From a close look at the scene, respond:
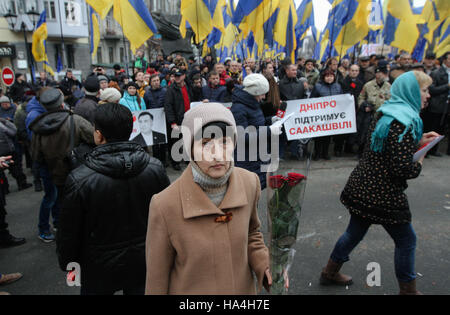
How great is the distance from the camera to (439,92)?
7.61 metres

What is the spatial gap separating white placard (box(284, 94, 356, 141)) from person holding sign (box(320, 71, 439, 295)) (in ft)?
14.2

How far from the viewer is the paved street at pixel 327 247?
342cm

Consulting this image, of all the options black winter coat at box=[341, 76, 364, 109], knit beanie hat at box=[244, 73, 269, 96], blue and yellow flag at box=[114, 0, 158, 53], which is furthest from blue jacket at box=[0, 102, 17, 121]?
black winter coat at box=[341, 76, 364, 109]

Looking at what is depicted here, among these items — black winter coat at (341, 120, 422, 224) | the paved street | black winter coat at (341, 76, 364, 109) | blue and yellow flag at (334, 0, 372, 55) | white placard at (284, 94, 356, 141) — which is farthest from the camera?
black winter coat at (341, 76, 364, 109)

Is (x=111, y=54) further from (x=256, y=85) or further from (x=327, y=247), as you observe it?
(x=327, y=247)

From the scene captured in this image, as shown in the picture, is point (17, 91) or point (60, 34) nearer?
point (17, 91)

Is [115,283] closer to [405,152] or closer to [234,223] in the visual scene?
[234,223]

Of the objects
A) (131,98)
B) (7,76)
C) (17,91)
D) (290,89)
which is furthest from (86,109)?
(17,91)

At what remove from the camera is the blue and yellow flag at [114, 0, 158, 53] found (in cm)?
558

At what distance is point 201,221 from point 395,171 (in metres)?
1.81

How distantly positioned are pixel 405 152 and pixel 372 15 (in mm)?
9556

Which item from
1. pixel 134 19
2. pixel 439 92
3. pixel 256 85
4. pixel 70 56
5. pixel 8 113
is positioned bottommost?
pixel 8 113

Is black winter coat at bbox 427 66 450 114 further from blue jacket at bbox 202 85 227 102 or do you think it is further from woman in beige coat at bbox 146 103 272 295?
woman in beige coat at bbox 146 103 272 295

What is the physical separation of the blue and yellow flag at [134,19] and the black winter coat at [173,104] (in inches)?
58.9
